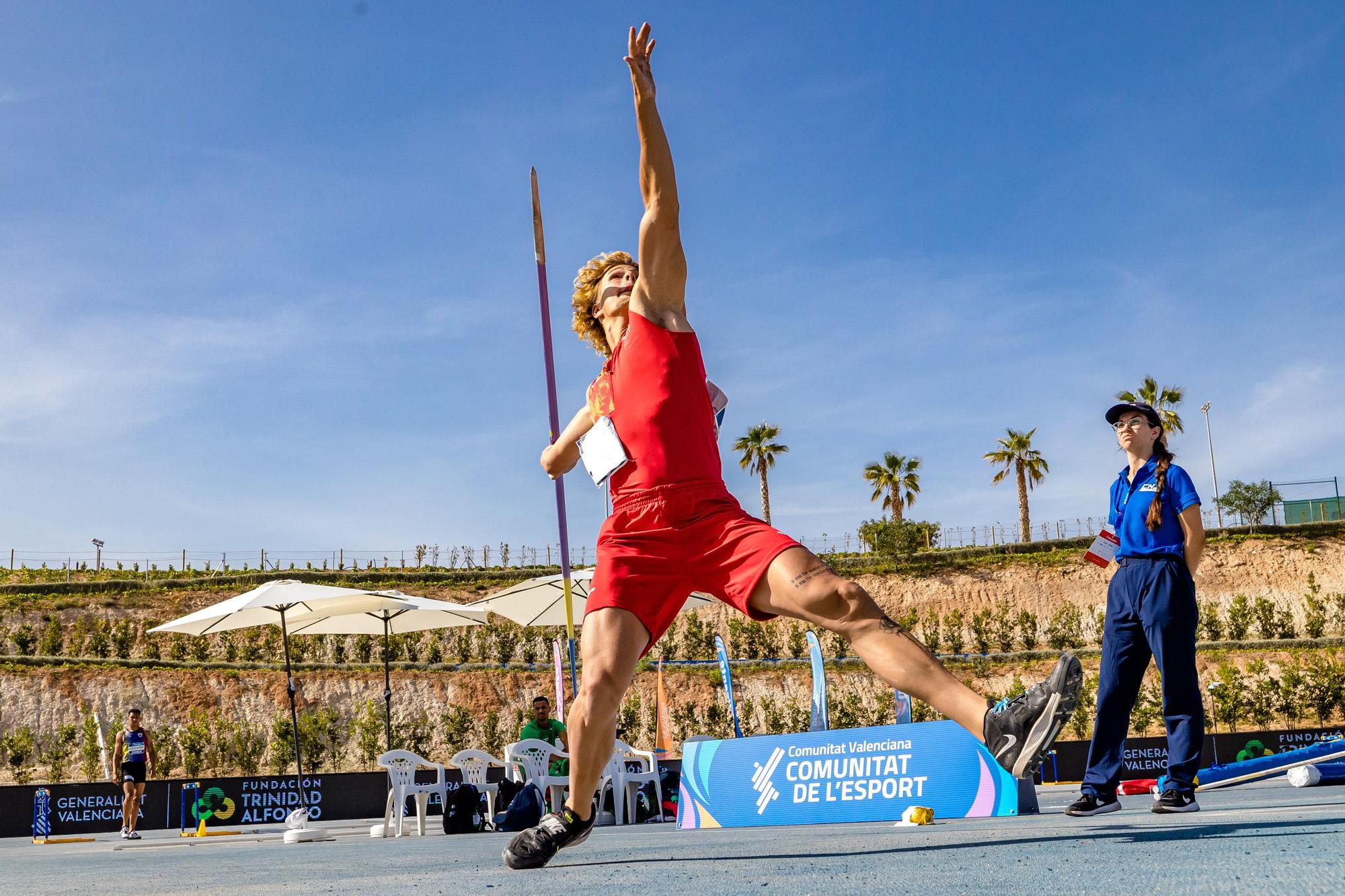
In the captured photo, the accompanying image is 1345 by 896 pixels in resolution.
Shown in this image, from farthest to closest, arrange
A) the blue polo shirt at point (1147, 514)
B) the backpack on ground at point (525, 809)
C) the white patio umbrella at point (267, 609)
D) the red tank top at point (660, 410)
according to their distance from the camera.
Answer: the white patio umbrella at point (267, 609)
the backpack on ground at point (525, 809)
the blue polo shirt at point (1147, 514)
the red tank top at point (660, 410)

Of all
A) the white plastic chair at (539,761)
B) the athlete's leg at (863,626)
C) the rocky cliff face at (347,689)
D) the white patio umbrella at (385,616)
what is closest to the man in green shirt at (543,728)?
the white plastic chair at (539,761)

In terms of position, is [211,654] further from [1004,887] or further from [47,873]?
[1004,887]

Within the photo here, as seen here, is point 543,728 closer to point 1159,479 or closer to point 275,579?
point 1159,479

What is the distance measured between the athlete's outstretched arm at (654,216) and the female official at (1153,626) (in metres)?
2.44

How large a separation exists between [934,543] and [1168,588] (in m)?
42.4

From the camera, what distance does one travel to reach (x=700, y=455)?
3.11 m

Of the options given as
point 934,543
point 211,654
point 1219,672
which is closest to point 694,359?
point 1219,672

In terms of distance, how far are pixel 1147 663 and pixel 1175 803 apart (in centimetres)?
56

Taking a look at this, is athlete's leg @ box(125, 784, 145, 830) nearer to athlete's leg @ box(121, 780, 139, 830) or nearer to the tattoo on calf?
athlete's leg @ box(121, 780, 139, 830)

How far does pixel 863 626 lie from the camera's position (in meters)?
2.76

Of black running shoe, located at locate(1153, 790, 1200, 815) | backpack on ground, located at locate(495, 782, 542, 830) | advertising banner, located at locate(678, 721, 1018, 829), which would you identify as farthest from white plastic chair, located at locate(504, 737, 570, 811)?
black running shoe, located at locate(1153, 790, 1200, 815)

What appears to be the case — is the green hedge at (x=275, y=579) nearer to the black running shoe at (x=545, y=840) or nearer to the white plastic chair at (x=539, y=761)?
the white plastic chair at (x=539, y=761)

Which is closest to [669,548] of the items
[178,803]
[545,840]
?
[545,840]

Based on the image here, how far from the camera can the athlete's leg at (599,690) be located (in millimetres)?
3000
